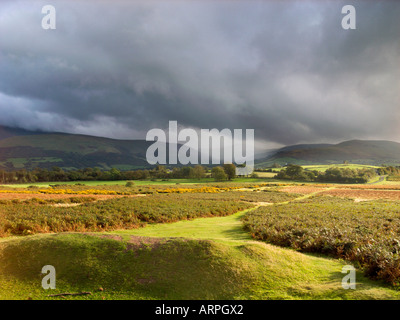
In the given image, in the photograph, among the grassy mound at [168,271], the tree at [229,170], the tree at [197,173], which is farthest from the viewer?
the tree at [197,173]

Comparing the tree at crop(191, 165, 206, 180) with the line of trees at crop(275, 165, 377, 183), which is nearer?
the line of trees at crop(275, 165, 377, 183)

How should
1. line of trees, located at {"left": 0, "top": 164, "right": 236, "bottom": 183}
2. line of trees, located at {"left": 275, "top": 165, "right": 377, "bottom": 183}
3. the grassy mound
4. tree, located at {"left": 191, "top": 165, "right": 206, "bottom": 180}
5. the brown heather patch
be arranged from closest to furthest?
Answer: the grassy mound → the brown heather patch → line of trees, located at {"left": 0, "top": 164, "right": 236, "bottom": 183} → line of trees, located at {"left": 275, "top": 165, "right": 377, "bottom": 183} → tree, located at {"left": 191, "top": 165, "right": 206, "bottom": 180}

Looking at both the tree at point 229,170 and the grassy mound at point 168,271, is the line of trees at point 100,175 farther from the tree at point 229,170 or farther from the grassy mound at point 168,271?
the grassy mound at point 168,271

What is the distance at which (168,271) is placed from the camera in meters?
9.14

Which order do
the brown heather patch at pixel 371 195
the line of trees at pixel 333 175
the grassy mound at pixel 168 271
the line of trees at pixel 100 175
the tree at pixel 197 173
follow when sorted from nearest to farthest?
the grassy mound at pixel 168 271 → the brown heather patch at pixel 371 195 → the line of trees at pixel 100 175 → the line of trees at pixel 333 175 → the tree at pixel 197 173

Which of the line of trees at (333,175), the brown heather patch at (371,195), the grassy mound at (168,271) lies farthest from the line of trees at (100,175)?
the grassy mound at (168,271)

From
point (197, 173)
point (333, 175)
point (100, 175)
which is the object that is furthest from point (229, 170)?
point (100, 175)

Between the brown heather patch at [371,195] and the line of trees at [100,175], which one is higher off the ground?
the line of trees at [100,175]

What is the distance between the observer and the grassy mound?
8.07 m

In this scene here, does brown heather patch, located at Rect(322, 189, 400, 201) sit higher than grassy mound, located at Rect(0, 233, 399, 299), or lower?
lower

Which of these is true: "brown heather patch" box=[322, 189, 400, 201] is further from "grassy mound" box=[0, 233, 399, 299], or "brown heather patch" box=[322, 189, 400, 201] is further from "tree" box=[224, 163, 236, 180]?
"tree" box=[224, 163, 236, 180]

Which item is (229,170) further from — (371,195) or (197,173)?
(371,195)

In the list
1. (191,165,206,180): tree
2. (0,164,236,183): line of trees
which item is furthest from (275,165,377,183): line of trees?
(191,165,206,180): tree

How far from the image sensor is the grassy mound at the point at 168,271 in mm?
8070
